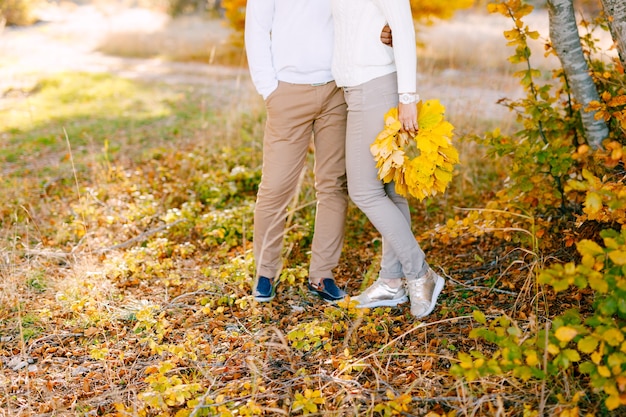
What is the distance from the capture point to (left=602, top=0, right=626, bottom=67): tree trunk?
100 inches

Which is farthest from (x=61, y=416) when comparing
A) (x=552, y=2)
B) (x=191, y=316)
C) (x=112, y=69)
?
(x=112, y=69)

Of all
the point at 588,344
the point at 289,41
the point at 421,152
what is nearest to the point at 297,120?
the point at 289,41

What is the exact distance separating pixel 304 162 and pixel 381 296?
79 cm

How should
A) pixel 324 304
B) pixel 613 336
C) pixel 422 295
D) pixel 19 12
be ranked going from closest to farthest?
1. pixel 613 336
2. pixel 422 295
3. pixel 324 304
4. pixel 19 12

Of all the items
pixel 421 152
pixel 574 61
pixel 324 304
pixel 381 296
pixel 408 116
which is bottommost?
pixel 324 304

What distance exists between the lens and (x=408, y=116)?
2.57 metres

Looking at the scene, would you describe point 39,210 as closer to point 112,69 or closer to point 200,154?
point 200,154

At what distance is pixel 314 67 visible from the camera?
2777 mm

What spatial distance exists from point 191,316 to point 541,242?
6.12 ft

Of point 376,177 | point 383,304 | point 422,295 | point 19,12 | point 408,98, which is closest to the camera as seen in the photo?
point 408,98

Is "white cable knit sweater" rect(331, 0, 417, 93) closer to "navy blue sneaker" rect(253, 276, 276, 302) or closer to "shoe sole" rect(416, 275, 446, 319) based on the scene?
"shoe sole" rect(416, 275, 446, 319)

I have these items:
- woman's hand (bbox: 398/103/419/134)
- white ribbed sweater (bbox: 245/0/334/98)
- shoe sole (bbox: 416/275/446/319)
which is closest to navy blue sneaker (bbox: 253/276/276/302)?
shoe sole (bbox: 416/275/446/319)

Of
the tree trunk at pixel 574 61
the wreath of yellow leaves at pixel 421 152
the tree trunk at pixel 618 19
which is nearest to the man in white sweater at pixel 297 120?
the wreath of yellow leaves at pixel 421 152

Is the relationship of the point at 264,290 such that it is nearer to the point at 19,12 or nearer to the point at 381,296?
the point at 381,296
